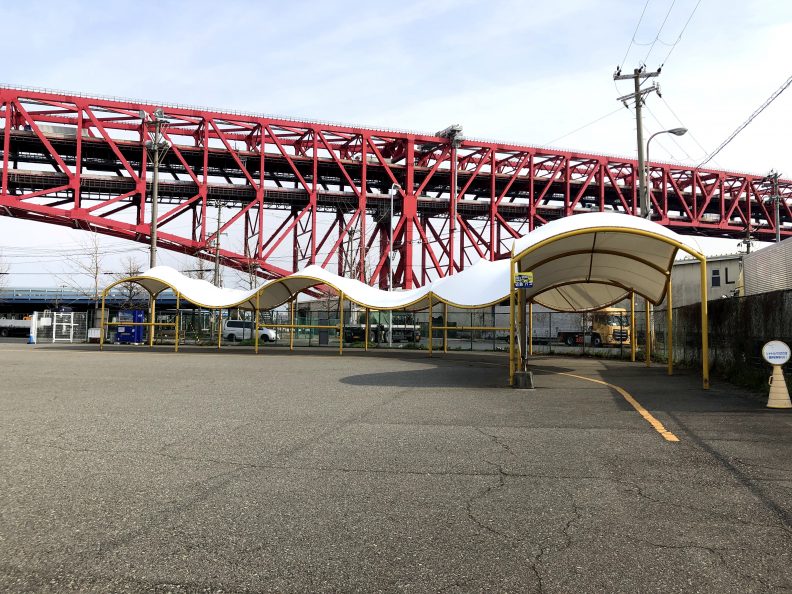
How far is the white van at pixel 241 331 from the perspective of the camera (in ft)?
146

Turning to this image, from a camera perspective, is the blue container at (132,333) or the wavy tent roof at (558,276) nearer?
the wavy tent roof at (558,276)

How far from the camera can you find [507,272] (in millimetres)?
25359

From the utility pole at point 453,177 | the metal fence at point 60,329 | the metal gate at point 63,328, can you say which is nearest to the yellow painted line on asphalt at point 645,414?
the utility pole at point 453,177

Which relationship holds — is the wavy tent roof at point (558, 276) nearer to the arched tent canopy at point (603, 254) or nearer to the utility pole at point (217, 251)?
the arched tent canopy at point (603, 254)

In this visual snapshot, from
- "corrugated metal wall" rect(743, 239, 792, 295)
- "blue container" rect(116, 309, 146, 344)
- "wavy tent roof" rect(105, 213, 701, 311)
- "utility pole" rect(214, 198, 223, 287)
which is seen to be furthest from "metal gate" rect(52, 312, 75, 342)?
"corrugated metal wall" rect(743, 239, 792, 295)

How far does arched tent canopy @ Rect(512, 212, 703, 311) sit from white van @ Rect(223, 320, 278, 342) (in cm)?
2649

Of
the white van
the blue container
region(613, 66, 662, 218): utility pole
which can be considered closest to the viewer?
region(613, 66, 662, 218): utility pole

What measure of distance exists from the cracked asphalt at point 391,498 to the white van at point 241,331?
3467cm

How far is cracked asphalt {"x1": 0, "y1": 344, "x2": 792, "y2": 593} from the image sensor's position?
331 cm

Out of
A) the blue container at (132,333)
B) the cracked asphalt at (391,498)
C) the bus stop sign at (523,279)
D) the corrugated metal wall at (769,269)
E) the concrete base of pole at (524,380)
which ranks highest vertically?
the corrugated metal wall at (769,269)

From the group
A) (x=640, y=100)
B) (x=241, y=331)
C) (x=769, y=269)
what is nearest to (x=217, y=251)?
(x=241, y=331)

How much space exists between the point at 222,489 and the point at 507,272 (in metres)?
21.5

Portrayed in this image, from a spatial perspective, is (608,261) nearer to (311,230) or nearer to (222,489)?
(222,489)

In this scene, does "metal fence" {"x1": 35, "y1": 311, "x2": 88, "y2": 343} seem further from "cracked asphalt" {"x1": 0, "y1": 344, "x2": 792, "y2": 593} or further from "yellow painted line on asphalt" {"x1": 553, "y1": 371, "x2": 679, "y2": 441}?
"yellow painted line on asphalt" {"x1": 553, "y1": 371, "x2": 679, "y2": 441}
